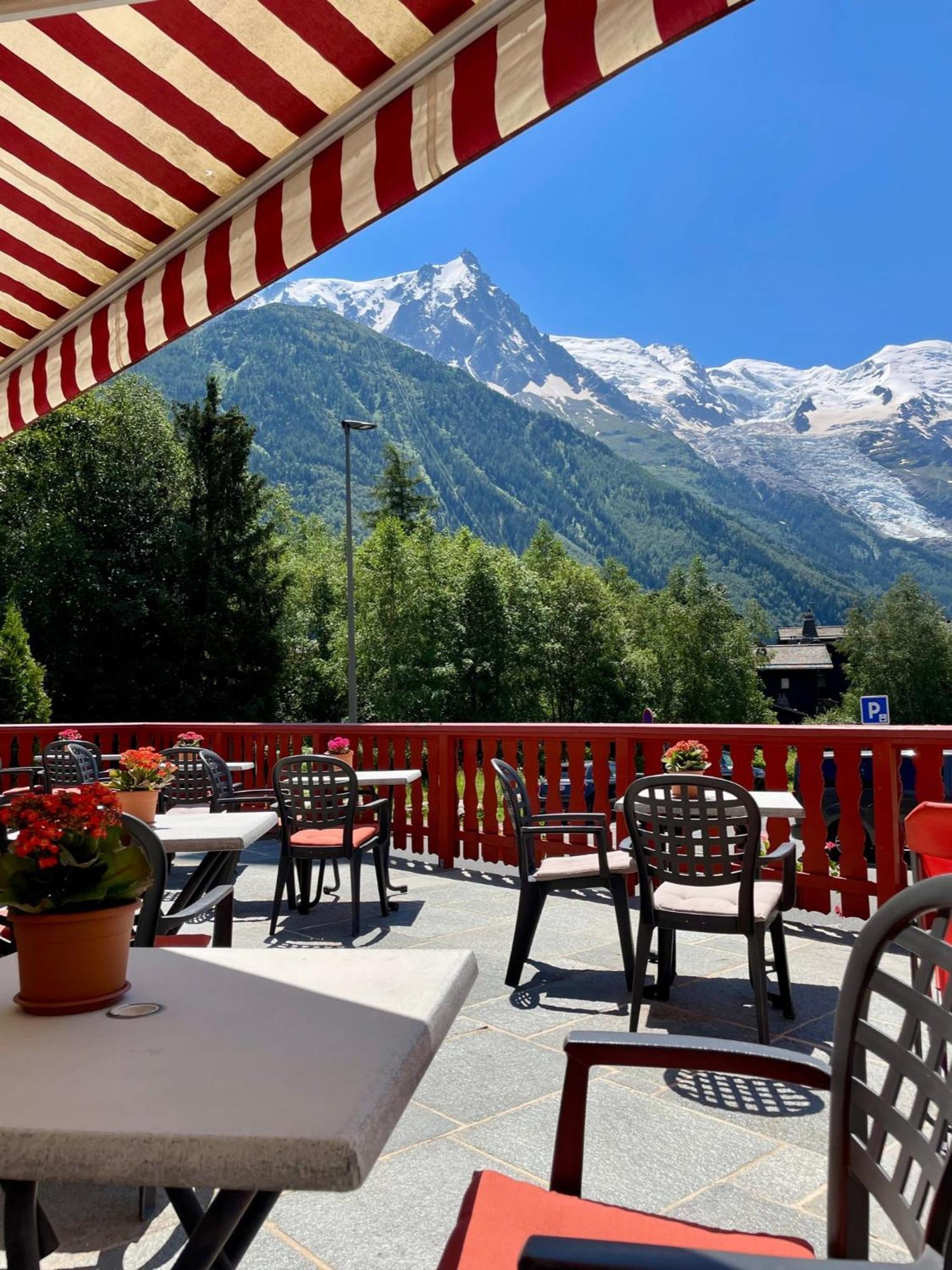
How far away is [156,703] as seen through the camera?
30.0 m

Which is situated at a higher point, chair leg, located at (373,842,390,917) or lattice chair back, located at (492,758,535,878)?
lattice chair back, located at (492,758,535,878)

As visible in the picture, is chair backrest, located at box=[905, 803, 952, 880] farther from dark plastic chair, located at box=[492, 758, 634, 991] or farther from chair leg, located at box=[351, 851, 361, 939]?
chair leg, located at box=[351, 851, 361, 939]

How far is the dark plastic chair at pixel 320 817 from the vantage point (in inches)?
205

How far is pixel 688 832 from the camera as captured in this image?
3631mm

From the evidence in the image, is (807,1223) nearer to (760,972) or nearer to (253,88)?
(760,972)

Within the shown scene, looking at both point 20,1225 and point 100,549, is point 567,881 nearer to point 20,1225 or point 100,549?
point 20,1225

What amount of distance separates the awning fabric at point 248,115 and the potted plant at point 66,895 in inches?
55.9

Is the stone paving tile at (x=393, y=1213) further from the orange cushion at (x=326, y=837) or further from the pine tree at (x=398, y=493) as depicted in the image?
the pine tree at (x=398, y=493)

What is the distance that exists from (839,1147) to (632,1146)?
157 centimetres

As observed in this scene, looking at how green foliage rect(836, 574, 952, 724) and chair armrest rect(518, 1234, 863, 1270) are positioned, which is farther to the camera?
green foliage rect(836, 574, 952, 724)

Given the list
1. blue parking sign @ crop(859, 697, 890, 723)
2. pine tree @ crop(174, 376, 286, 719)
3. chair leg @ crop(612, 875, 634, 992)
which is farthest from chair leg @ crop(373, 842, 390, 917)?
pine tree @ crop(174, 376, 286, 719)

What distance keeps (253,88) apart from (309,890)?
4685 mm

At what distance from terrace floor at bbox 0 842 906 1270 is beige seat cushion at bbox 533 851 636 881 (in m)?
0.47

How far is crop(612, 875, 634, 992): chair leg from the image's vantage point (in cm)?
422
